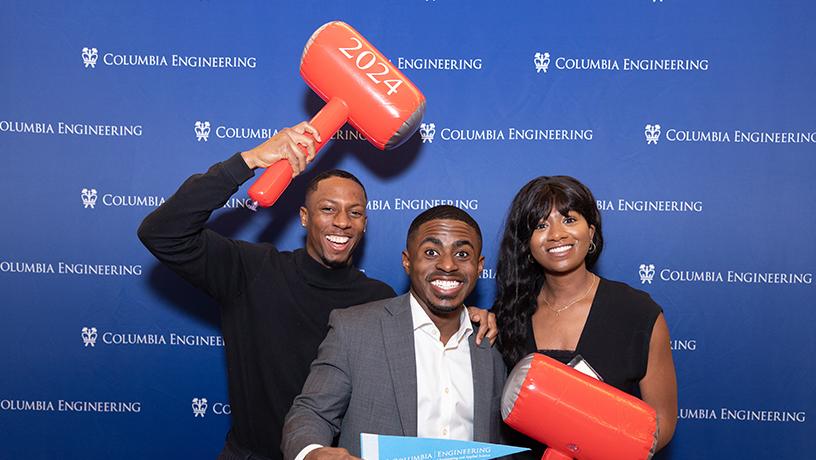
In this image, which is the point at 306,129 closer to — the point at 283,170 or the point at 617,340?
the point at 283,170

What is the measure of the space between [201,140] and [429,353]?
5.21ft

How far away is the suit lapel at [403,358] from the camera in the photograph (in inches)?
70.2

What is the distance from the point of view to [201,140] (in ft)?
9.36

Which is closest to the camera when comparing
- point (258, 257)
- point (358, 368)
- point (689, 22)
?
point (358, 368)

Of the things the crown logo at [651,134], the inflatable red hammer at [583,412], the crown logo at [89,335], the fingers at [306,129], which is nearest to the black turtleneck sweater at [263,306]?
the fingers at [306,129]

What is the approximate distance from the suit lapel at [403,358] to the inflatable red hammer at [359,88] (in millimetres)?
625

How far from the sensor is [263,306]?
2.19 metres

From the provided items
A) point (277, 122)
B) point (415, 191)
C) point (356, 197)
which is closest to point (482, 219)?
point (415, 191)

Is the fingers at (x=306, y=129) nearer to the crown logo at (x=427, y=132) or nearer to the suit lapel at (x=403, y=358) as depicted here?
the suit lapel at (x=403, y=358)

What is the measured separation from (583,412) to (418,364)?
0.49 metres

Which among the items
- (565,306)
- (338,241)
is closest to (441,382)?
(565,306)

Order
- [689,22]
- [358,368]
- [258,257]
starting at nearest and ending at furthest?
[358,368] < [258,257] < [689,22]

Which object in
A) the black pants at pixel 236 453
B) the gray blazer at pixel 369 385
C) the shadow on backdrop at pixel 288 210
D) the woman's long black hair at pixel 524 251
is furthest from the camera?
the shadow on backdrop at pixel 288 210

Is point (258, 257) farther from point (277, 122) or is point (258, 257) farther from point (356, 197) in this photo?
point (277, 122)
